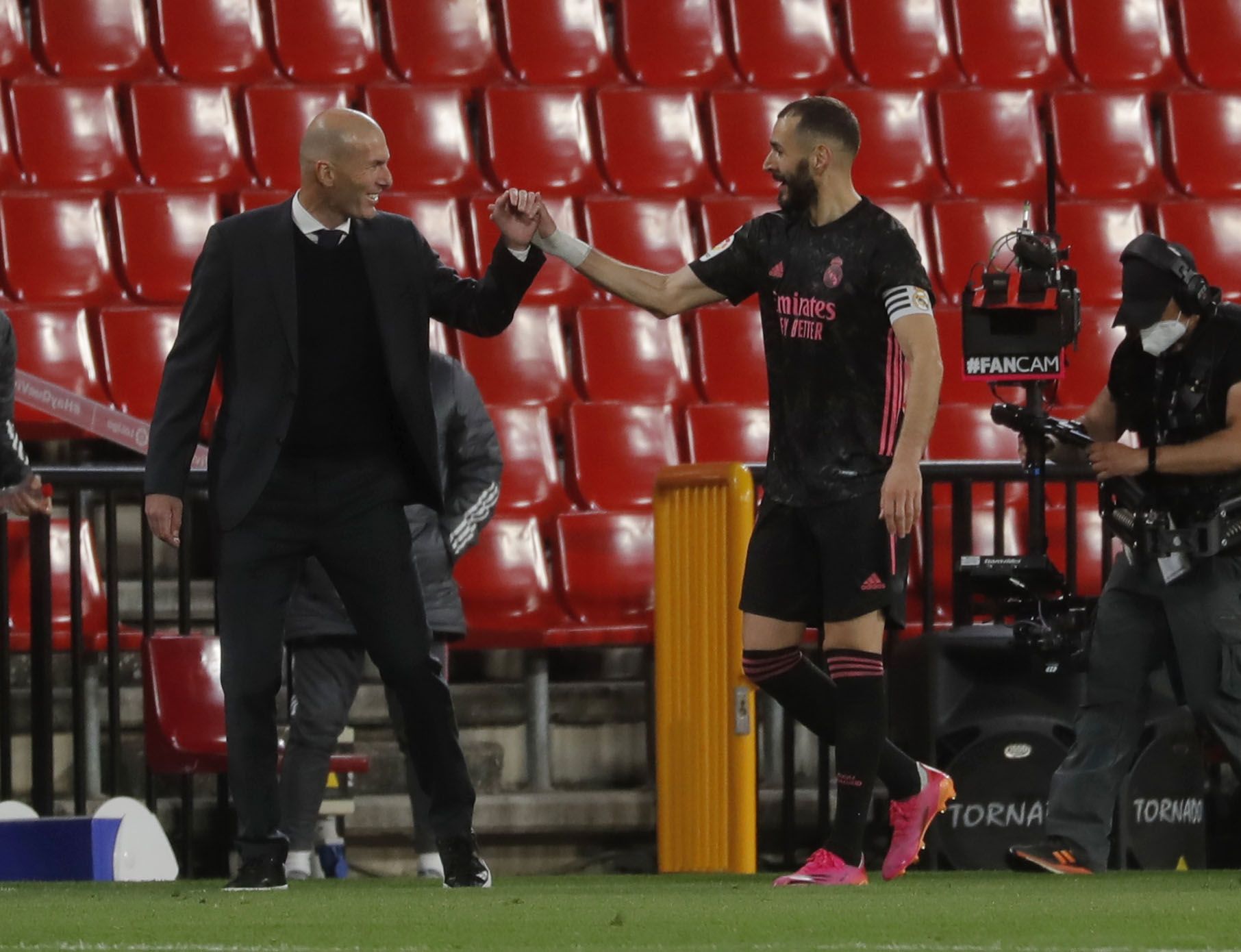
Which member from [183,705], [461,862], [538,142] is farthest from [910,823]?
[538,142]

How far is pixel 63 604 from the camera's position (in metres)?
6.64

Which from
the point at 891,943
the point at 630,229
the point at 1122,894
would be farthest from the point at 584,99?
the point at 891,943

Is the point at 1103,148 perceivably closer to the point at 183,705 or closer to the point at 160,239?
the point at 160,239

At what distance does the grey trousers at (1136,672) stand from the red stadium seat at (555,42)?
3.72 meters

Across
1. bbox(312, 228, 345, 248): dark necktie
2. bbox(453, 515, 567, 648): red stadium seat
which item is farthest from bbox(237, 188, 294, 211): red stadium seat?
bbox(312, 228, 345, 248): dark necktie

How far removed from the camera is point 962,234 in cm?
831

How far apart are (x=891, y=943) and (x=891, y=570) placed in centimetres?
148

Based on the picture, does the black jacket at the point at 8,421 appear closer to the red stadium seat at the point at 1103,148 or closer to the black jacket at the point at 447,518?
the black jacket at the point at 447,518

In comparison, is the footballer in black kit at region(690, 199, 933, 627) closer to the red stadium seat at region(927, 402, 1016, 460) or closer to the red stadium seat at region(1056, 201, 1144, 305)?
the red stadium seat at region(927, 402, 1016, 460)

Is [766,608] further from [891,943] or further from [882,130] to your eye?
[882,130]

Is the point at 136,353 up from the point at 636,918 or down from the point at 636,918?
up

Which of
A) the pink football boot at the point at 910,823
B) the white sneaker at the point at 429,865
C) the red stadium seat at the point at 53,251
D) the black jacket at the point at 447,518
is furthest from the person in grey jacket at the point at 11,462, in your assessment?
the pink football boot at the point at 910,823

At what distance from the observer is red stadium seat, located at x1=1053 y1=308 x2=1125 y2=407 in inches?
312

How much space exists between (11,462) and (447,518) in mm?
1134
